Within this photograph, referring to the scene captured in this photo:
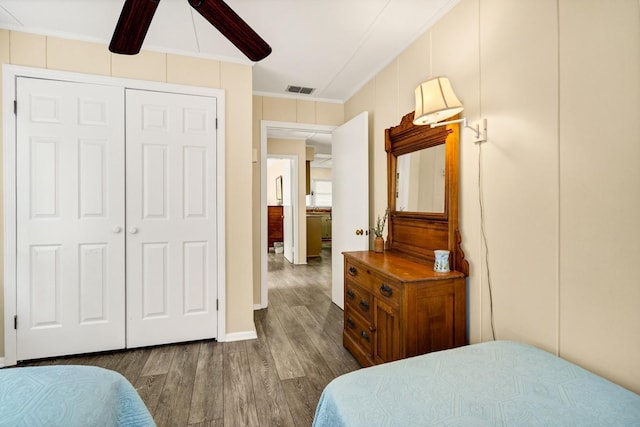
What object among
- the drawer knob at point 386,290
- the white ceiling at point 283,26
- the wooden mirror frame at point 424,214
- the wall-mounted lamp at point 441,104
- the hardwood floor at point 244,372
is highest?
the white ceiling at point 283,26

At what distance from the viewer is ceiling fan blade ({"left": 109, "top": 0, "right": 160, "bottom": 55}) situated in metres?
1.24

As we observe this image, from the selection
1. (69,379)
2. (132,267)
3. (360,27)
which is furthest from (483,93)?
(132,267)

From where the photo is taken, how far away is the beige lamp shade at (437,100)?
178 centimetres

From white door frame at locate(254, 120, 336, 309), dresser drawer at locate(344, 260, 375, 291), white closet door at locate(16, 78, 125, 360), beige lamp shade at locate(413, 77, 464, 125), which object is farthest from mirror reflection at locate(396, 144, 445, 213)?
white closet door at locate(16, 78, 125, 360)

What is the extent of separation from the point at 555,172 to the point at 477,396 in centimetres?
103

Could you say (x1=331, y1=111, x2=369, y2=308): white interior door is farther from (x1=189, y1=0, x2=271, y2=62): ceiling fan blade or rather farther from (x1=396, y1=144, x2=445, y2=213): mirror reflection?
(x1=189, y1=0, x2=271, y2=62): ceiling fan blade

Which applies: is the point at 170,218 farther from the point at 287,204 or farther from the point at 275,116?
the point at 287,204

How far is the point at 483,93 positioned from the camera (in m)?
1.77

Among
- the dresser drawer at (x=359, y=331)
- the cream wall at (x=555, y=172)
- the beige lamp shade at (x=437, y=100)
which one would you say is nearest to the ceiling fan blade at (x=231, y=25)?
the beige lamp shade at (x=437, y=100)

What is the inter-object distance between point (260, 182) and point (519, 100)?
258cm

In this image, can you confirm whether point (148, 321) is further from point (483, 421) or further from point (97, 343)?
point (483, 421)

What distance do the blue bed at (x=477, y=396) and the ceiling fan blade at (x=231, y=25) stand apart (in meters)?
1.52

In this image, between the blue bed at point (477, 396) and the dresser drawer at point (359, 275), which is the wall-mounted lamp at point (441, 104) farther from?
the blue bed at point (477, 396)

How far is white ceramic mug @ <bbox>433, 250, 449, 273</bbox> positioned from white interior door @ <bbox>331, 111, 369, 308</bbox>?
1.14 m
